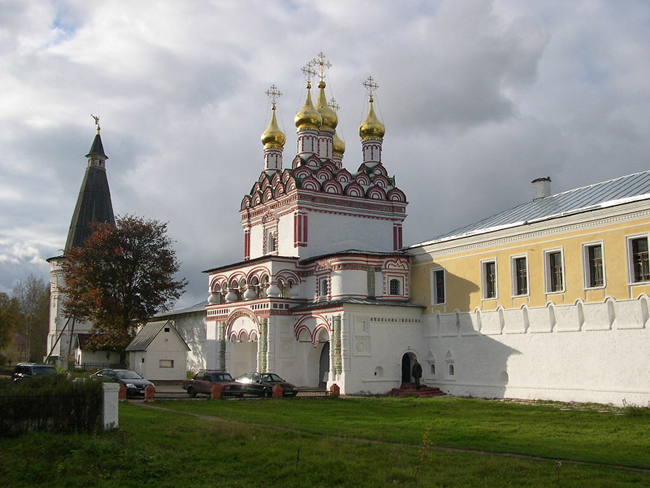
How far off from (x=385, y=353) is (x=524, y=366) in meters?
5.99

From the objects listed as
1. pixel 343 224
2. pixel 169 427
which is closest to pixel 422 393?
pixel 343 224

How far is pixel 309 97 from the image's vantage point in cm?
3672

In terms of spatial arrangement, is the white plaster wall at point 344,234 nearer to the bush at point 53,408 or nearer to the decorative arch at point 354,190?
the decorative arch at point 354,190

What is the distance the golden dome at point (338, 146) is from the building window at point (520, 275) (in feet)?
55.5

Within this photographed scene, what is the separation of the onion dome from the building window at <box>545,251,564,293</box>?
15.9 m

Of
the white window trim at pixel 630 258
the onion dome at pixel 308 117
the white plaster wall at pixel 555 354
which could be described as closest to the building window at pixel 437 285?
the white plaster wall at pixel 555 354

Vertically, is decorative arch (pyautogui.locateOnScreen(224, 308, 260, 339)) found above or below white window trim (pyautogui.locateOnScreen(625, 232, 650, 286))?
below

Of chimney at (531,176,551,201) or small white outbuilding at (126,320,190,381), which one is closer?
chimney at (531,176,551,201)

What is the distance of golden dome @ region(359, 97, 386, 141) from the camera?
37375mm

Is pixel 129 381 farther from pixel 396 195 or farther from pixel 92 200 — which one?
pixel 92 200

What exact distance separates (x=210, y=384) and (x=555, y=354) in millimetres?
12150

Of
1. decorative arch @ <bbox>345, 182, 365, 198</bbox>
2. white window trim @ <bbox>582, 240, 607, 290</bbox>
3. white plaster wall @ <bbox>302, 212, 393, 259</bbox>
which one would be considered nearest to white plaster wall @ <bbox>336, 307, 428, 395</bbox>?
white plaster wall @ <bbox>302, 212, 393, 259</bbox>

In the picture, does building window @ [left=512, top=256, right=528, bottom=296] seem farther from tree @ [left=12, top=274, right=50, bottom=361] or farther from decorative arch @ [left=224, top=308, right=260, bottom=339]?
tree @ [left=12, top=274, right=50, bottom=361]

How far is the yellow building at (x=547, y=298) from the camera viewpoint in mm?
21828
